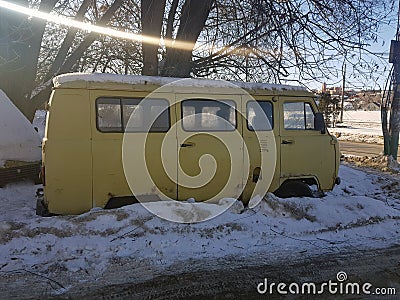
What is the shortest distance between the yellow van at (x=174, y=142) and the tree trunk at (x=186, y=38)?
4224 millimetres

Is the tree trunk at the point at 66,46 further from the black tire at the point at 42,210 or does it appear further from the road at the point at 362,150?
the road at the point at 362,150

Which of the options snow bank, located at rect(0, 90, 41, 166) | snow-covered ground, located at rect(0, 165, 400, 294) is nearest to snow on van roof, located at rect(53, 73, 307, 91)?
snow-covered ground, located at rect(0, 165, 400, 294)

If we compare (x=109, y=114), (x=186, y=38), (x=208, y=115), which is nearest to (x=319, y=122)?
(x=208, y=115)

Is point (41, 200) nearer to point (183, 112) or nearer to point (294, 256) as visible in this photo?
point (183, 112)

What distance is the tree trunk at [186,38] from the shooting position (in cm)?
973

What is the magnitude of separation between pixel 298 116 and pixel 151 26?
5237 millimetres

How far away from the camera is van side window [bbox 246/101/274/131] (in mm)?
5934

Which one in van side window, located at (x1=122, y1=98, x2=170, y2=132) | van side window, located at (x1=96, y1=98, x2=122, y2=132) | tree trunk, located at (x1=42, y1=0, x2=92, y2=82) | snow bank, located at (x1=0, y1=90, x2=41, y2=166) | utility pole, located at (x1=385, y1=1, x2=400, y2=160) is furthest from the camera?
utility pole, located at (x1=385, y1=1, x2=400, y2=160)

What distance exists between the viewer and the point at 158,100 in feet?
17.7

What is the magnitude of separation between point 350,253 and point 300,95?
112 inches

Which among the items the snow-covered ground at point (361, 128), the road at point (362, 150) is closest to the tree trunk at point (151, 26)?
the road at point (362, 150)

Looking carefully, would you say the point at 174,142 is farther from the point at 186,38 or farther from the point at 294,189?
the point at 186,38

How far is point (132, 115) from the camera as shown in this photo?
17.3 feet

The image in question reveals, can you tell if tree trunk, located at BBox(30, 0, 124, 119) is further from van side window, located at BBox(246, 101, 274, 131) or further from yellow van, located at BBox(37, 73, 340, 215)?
van side window, located at BBox(246, 101, 274, 131)
